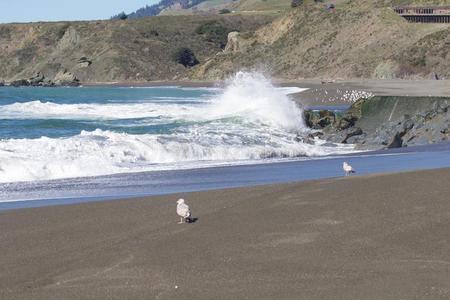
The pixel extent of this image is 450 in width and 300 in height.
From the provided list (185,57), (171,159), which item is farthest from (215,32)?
(171,159)

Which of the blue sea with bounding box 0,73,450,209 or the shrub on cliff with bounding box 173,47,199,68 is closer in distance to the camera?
the blue sea with bounding box 0,73,450,209

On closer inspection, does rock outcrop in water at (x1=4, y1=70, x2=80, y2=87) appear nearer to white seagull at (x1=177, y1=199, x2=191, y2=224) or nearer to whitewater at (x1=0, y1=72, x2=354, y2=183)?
whitewater at (x1=0, y1=72, x2=354, y2=183)

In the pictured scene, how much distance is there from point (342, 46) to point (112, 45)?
5147 cm

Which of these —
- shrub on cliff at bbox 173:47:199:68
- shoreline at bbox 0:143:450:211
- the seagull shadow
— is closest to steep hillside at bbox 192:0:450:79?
shrub on cliff at bbox 173:47:199:68

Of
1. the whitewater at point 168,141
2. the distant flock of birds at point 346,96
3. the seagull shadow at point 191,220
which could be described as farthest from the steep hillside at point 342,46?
the seagull shadow at point 191,220

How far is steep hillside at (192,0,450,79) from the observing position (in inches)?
2921

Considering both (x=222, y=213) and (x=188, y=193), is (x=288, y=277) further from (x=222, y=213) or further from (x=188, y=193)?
(x=188, y=193)

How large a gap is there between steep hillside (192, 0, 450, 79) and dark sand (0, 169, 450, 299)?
57849 mm

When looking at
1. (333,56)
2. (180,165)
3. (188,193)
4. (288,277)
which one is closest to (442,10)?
(333,56)

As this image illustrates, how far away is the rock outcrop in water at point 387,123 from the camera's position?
2539 centimetres

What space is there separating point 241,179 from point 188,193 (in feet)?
9.91

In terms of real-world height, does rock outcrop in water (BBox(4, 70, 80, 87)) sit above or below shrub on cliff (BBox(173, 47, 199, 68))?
below

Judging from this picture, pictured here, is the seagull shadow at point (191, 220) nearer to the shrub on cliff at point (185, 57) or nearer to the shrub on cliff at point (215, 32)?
the shrub on cliff at point (185, 57)

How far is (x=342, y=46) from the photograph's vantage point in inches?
3494
